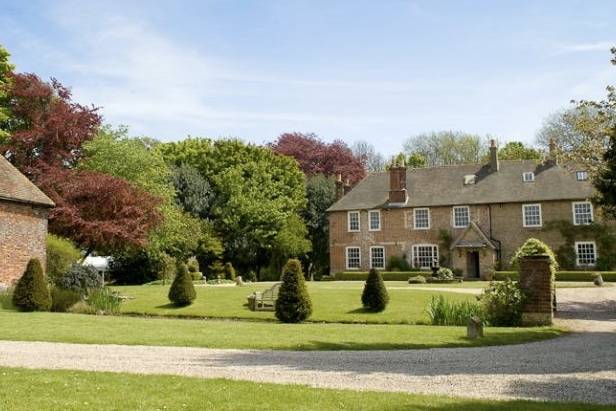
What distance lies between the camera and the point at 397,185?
46.7m

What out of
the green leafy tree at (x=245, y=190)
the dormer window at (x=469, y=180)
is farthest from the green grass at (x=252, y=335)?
the green leafy tree at (x=245, y=190)

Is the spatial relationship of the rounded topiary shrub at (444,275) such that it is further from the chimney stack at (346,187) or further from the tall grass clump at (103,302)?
the tall grass clump at (103,302)

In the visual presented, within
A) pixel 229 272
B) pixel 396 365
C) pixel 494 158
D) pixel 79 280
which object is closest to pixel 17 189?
pixel 79 280

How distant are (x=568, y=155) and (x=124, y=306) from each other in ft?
63.8

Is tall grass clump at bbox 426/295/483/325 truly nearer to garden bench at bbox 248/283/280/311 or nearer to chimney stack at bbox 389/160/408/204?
garden bench at bbox 248/283/280/311

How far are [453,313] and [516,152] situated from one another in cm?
4768

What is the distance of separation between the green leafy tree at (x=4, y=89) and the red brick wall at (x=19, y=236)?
8385 mm

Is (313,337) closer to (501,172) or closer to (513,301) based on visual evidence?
(513,301)

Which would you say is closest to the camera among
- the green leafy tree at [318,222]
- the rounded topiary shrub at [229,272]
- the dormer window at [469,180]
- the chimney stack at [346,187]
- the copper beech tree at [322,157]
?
the dormer window at [469,180]

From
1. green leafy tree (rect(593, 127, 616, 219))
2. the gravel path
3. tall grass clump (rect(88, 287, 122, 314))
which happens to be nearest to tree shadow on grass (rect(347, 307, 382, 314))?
the gravel path

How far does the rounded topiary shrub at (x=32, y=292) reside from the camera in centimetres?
2234

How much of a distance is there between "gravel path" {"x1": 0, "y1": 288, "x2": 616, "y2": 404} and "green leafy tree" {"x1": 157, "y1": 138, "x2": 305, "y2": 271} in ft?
116

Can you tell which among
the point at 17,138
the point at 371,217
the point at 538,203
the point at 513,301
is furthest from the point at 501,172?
the point at 17,138

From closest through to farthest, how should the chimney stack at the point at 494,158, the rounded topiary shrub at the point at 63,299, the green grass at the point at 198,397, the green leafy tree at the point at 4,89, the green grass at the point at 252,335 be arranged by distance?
the green grass at the point at 198,397, the green grass at the point at 252,335, the rounded topiary shrub at the point at 63,299, the green leafy tree at the point at 4,89, the chimney stack at the point at 494,158
